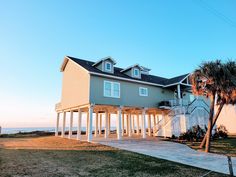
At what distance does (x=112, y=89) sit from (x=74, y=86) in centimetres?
456

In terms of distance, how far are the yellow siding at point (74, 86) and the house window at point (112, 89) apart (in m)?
1.92

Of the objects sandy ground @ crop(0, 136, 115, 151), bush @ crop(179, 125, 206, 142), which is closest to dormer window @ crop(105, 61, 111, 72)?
sandy ground @ crop(0, 136, 115, 151)

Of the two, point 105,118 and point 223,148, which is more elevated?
point 105,118

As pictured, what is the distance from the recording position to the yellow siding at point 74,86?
18.0 meters

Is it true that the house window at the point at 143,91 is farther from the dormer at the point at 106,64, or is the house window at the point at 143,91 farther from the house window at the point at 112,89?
the dormer at the point at 106,64

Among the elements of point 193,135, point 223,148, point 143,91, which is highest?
point 143,91

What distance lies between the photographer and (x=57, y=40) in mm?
18688

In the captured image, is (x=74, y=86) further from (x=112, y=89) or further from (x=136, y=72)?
(x=136, y=72)

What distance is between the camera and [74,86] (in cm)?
2027

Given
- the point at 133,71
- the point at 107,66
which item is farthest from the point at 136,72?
the point at 107,66

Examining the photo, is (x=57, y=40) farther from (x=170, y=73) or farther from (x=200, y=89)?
(x=170, y=73)

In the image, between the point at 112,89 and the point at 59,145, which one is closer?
the point at 59,145

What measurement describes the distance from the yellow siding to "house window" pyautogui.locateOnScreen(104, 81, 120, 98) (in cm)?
192

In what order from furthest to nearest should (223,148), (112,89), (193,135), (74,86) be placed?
(74,86)
(112,89)
(193,135)
(223,148)
